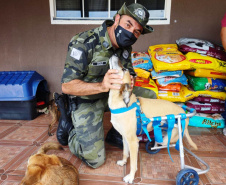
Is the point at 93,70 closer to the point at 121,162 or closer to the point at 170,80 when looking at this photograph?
the point at 121,162

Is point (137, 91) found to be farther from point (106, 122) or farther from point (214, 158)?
point (214, 158)

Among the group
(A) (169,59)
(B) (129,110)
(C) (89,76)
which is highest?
(A) (169,59)

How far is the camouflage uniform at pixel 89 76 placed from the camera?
1738mm

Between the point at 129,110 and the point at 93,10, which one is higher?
the point at 93,10

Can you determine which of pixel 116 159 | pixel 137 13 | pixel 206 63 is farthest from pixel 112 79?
pixel 206 63

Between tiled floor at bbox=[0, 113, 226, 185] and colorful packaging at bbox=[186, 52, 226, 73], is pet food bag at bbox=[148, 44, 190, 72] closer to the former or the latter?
colorful packaging at bbox=[186, 52, 226, 73]

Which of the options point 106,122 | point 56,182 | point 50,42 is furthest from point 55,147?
point 50,42

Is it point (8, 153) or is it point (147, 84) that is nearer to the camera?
point (8, 153)

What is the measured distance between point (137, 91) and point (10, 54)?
289 cm

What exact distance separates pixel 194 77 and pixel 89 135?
6.80ft

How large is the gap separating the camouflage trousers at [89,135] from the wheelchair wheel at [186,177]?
0.78 meters

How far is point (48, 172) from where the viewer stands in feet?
4.17

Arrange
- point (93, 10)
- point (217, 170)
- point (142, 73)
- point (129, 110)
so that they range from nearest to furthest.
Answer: point (129, 110) < point (217, 170) < point (142, 73) < point (93, 10)

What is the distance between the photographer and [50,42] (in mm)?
3523
